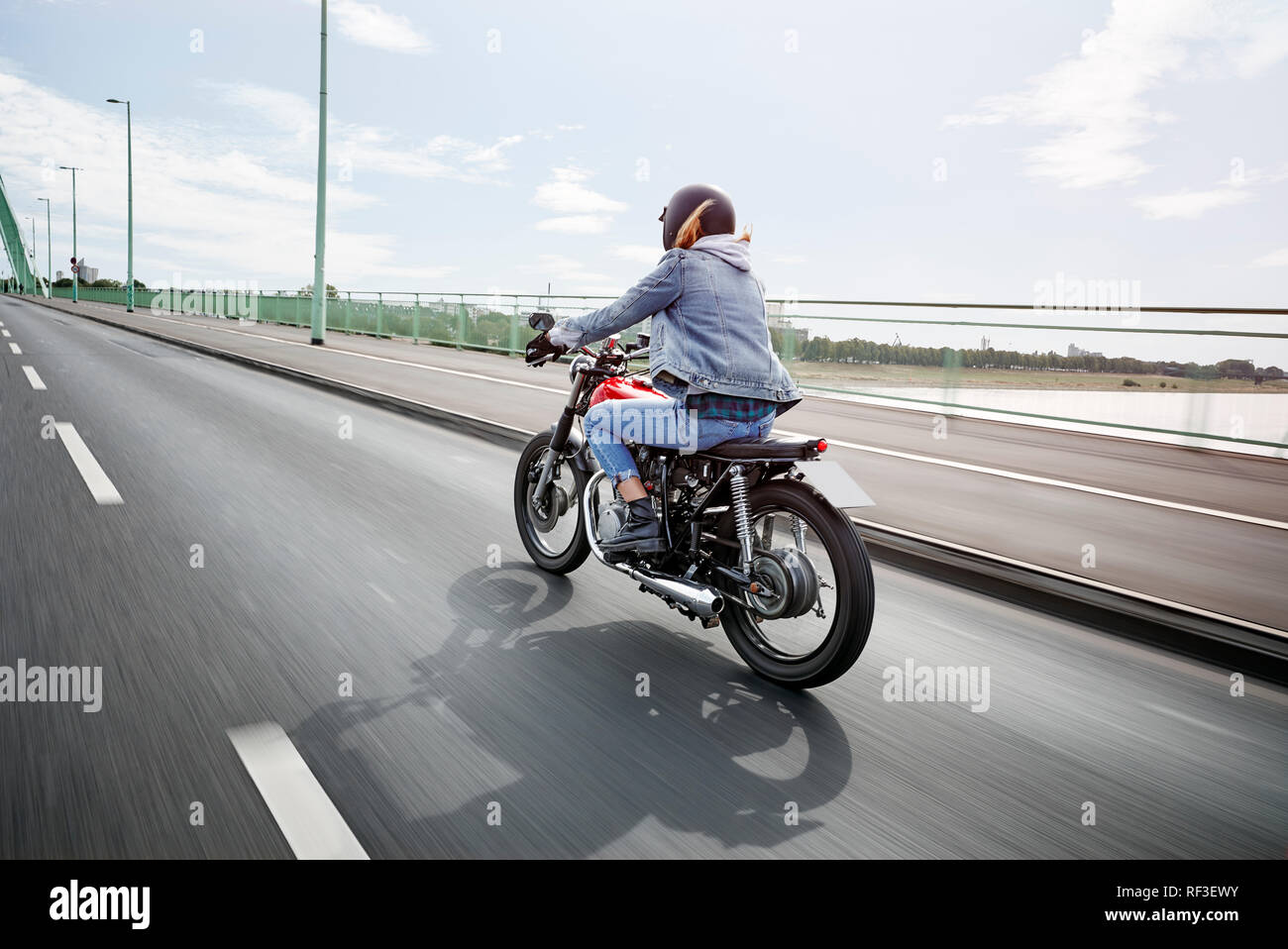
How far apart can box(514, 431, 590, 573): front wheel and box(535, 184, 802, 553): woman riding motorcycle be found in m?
0.96

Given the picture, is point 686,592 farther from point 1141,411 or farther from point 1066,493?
point 1141,411

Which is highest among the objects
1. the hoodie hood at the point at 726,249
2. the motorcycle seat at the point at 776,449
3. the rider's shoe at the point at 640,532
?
the hoodie hood at the point at 726,249

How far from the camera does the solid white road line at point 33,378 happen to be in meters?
12.0

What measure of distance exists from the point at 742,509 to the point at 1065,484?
514cm

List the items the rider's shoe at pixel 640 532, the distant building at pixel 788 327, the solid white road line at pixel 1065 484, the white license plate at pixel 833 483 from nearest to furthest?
the white license plate at pixel 833 483 → the rider's shoe at pixel 640 532 → the solid white road line at pixel 1065 484 → the distant building at pixel 788 327

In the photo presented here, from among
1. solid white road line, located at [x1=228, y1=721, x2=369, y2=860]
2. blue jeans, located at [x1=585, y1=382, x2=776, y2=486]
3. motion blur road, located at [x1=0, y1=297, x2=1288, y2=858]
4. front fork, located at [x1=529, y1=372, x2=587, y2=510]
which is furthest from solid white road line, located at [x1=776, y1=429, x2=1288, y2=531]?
solid white road line, located at [x1=228, y1=721, x2=369, y2=860]

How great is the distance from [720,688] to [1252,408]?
905 cm

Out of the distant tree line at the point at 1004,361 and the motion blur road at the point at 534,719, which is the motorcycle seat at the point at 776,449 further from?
the distant tree line at the point at 1004,361

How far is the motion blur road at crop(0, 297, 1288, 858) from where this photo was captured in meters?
2.54

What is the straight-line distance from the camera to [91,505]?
591cm

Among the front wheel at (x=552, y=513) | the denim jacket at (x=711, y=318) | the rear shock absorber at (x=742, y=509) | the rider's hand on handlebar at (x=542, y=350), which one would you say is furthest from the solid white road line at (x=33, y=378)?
the rear shock absorber at (x=742, y=509)

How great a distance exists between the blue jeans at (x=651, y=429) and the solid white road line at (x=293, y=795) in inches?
71.0
